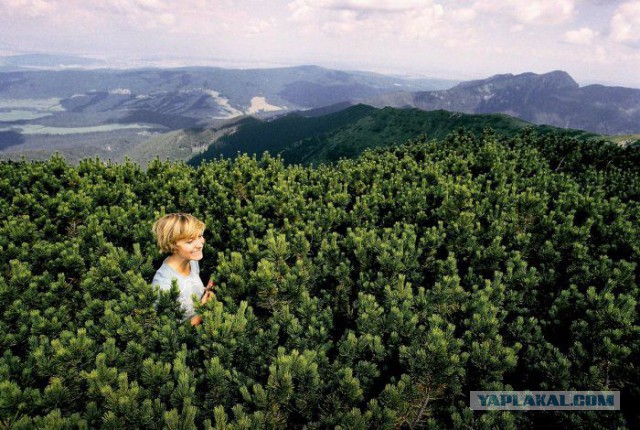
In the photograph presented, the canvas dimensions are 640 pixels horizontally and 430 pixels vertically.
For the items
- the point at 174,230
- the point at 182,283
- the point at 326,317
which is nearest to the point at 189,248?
the point at 174,230

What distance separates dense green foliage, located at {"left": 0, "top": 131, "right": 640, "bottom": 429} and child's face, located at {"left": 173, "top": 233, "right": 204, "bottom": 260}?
24.9 inches

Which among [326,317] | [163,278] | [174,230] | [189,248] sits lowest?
[326,317]

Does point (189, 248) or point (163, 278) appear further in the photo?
point (189, 248)

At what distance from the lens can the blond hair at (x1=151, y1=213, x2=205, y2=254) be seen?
20.1 feet

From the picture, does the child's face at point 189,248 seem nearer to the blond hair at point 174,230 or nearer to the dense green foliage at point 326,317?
the blond hair at point 174,230

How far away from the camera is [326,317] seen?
18.1 ft

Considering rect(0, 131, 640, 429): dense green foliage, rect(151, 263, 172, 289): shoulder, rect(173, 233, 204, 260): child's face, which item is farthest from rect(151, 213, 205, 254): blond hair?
rect(0, 131, 640, 429): dense green foliage

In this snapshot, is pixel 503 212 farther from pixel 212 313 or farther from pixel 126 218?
pixel 126 218

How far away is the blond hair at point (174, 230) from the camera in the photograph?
614 cm

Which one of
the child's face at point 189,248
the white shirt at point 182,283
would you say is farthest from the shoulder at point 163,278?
the child's face at point 189,248

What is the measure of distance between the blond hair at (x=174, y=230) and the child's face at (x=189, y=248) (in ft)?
0.22

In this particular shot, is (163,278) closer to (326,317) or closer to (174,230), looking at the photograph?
(174,230)

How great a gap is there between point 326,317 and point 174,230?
10.4 ft

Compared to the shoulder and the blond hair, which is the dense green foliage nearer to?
the shoulder
